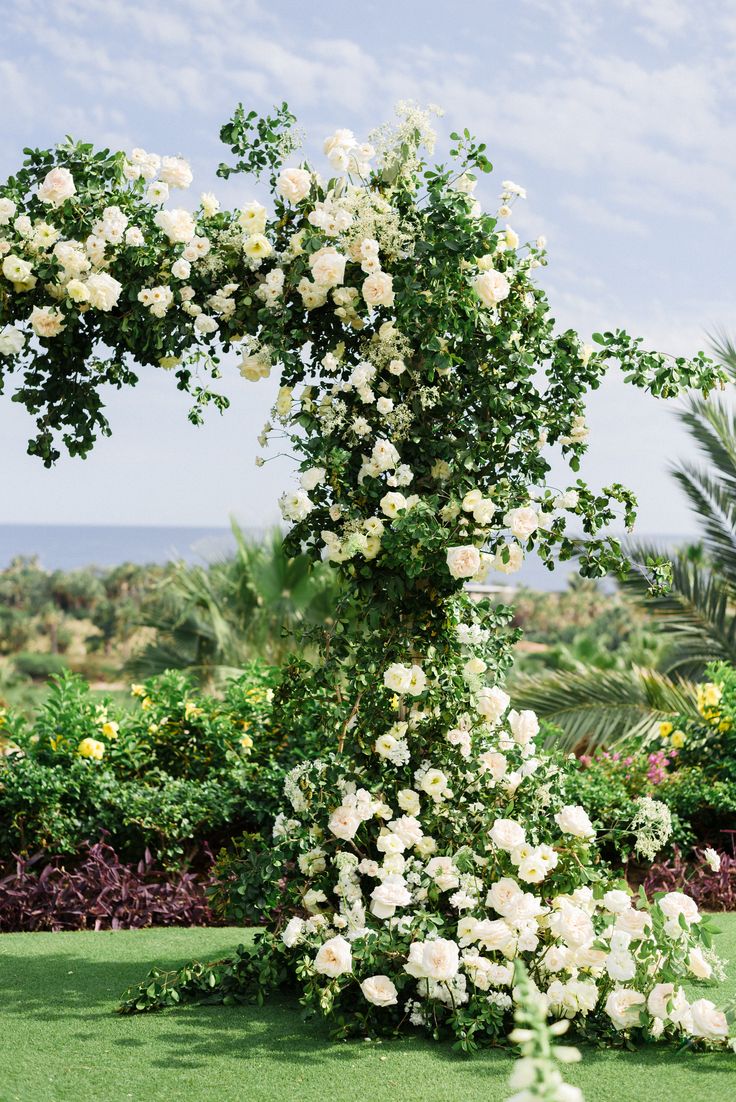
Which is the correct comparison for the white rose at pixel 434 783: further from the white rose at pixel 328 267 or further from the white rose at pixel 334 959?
the white rose at pixel 328 267

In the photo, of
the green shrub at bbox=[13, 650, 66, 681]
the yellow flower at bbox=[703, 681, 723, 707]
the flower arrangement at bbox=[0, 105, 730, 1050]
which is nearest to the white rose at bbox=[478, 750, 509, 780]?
the flower arrangement at bbox=[0, 105, 730, 1050]

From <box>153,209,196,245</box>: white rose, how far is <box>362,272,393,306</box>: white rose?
Answer: 75 cm

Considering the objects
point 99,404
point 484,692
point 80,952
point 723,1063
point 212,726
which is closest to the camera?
point 723,1063

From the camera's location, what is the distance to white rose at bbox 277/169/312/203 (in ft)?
12.9

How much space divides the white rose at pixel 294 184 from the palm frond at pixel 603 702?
15.1 feet

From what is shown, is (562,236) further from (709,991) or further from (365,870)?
(709,991)

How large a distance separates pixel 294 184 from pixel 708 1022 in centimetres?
323

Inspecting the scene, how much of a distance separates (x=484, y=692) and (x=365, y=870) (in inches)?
30.7

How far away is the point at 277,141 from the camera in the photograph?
161 inches

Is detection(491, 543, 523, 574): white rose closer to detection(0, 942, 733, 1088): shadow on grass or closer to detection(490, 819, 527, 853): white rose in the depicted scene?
detection(490, 819, 527, 853): white rose

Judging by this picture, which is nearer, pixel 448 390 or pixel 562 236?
pixel 448 390

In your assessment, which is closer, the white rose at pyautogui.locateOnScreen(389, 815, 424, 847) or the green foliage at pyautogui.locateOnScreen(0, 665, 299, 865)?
the white rose at pyautogui.locateOnScreen(389, 815, 424, 847)

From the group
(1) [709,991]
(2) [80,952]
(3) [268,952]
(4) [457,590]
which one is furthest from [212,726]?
(1) [709,991]

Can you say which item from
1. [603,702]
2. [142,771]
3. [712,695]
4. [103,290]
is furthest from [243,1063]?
[603,702]
